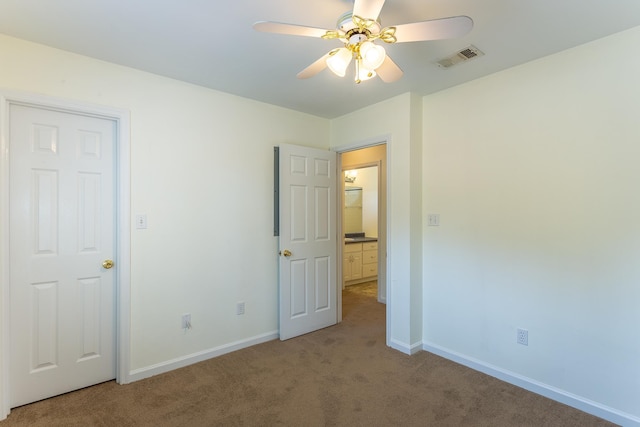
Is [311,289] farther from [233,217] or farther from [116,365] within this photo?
[116,365]

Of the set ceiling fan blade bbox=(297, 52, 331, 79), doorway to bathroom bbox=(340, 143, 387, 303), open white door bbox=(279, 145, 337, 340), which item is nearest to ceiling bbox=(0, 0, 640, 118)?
ceiling fan blade bbox=(297, 52, 331, 79)

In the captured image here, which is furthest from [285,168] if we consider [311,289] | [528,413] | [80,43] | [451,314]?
[528,413]

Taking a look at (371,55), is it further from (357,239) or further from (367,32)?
(357,239)

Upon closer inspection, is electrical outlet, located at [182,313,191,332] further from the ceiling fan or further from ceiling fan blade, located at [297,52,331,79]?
the ceiling fan

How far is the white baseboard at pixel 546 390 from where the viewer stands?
2.02 metres

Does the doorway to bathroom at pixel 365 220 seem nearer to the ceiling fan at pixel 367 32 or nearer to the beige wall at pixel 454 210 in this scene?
the beige wall at pixel 454 210

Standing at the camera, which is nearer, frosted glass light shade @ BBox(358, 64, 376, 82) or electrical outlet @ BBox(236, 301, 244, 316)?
frosted glass light shade @ BBox(358, 64, 376, 82)

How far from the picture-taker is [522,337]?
2.46 m

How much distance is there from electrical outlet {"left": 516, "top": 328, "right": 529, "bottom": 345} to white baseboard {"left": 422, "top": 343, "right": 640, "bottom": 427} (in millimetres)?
259

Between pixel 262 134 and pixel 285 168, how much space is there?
0.42 m

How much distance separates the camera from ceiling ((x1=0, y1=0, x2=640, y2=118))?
1761 mm

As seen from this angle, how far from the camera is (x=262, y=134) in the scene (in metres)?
3.31

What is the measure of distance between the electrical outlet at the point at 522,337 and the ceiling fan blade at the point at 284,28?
8.21ft

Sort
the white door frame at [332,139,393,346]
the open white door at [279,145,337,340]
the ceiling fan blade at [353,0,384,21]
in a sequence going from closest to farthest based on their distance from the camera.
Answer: the ceiling fan blade at [353,0,384,21] → the white door frame at [332,139,393,346] → the open white door at [279,145,337,340]
